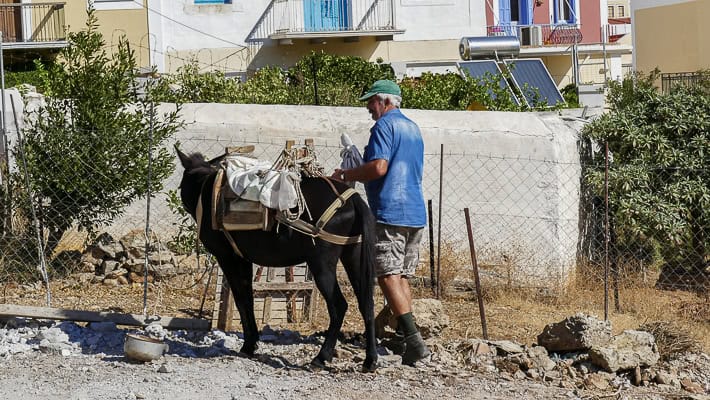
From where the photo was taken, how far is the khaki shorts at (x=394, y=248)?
7.37m

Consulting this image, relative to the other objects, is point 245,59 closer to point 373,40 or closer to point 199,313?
point 373,40

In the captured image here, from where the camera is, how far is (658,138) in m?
11.0

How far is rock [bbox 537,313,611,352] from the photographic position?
24.8ft

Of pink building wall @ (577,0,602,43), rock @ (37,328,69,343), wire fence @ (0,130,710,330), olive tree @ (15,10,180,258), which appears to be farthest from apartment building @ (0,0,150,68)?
rock @ (37,328,69,343)

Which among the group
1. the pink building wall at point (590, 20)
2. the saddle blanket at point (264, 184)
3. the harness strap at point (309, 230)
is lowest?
the harness strap at point (309, 230)

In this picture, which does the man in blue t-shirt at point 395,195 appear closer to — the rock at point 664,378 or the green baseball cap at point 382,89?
the green baseball cap at point 382,89

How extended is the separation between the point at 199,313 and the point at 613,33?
1057 inches

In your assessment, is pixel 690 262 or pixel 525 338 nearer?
pixel 525 338

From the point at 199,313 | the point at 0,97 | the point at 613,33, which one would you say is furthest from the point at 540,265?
the point at 613,33

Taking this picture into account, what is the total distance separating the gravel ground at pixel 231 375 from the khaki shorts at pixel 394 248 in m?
0.65

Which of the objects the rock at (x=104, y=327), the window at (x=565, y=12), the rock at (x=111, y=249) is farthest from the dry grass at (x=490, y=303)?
the window at (x=565, y=12)

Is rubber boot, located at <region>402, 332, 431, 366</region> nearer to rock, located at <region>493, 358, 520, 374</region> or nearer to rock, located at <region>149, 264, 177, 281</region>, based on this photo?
rock, located at <region>493, 358, 520, 374</region>

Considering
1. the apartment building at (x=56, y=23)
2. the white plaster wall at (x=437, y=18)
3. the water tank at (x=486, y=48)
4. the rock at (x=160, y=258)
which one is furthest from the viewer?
the white plaster wall at (x=437, y=18)

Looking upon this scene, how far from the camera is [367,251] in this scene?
7137mm
